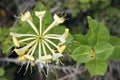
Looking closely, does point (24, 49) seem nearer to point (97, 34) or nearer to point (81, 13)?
point (97, 34)

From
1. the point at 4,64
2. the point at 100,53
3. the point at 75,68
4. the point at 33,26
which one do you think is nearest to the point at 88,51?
the point at 100,53

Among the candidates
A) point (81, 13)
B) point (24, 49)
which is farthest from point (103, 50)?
point (81, 13)

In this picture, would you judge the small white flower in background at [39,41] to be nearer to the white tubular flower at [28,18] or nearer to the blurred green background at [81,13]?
the white tubular flower at [28,18]

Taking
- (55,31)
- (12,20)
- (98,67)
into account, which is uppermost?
(12,20)

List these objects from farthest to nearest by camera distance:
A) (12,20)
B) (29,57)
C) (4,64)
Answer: (12,20), (4,64), (29,57)

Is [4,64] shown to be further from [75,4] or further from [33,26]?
[33,26]

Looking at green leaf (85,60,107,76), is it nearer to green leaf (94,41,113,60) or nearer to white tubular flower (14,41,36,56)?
green leaf (94,41,113,60)
